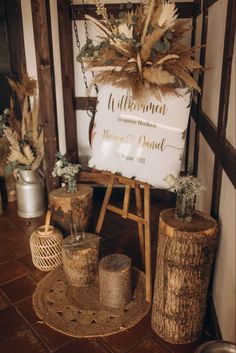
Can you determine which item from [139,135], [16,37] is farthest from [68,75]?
[139,135]

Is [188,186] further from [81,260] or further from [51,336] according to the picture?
[51,336]

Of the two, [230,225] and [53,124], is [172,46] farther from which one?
[53,124]

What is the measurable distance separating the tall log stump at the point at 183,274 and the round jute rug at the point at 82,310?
0.90ft

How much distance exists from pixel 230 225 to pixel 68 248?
48.2 inches

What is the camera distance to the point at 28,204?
374cm

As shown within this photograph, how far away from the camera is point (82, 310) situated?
242 centimetres

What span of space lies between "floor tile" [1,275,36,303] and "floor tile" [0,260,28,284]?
60 mm

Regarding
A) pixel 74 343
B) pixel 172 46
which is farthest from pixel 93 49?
pixel 74 343

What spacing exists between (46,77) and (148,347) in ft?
6.91

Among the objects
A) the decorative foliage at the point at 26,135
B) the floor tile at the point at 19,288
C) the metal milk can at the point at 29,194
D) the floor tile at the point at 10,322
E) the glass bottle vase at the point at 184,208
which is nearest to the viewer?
the glass bottle vase at the point at 184,208

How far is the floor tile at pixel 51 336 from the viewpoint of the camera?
2.15 m

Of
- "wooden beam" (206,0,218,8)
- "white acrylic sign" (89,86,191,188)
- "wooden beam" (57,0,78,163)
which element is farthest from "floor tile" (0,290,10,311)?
"wooden beam" (206,0,218,8)

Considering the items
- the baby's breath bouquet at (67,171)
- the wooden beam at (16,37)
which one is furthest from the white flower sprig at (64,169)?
the wooden beam at (16,37)

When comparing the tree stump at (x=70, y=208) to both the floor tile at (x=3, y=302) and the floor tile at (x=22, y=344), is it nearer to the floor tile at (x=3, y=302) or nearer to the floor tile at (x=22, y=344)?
the floor tile at (x=3, y=302)
